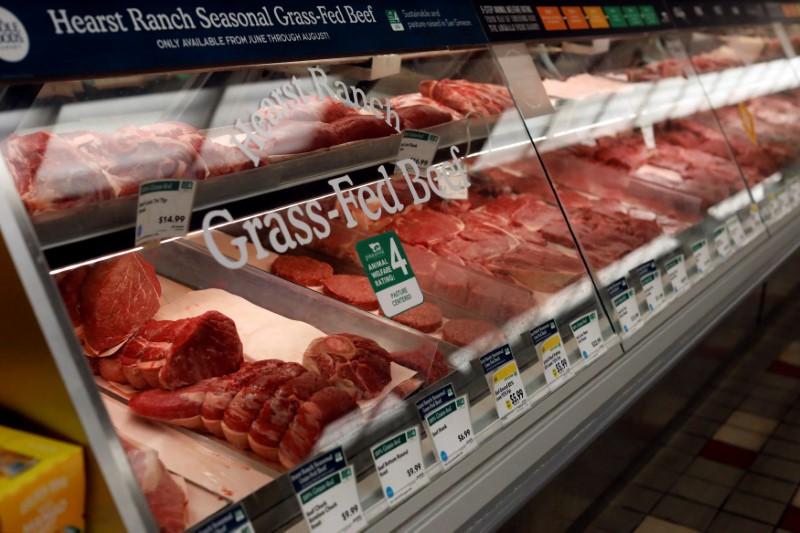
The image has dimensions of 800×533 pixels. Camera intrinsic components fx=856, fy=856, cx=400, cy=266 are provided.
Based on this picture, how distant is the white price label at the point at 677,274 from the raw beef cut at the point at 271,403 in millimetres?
1267

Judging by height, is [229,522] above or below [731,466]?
above

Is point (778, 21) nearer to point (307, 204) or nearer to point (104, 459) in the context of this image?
point (307, 204)

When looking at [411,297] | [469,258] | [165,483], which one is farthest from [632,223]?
[165,483]

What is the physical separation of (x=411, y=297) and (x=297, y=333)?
0.26 metres

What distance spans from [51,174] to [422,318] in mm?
844

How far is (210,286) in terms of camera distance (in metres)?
1.86

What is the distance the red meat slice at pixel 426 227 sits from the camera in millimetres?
2123

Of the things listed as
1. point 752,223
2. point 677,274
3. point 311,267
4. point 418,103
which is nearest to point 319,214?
point 311,267

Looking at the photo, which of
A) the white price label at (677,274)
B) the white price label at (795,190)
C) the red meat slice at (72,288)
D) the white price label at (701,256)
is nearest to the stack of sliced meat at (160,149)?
the red meat slice at (72,288)

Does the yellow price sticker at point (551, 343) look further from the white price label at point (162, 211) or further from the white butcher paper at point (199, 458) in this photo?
the white price label at point (162, 211)

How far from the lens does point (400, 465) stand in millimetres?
1565

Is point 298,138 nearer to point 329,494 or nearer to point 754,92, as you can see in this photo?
point 329,494

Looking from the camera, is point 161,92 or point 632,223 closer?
point 161,92

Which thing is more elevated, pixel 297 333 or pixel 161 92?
pixel 161 92
